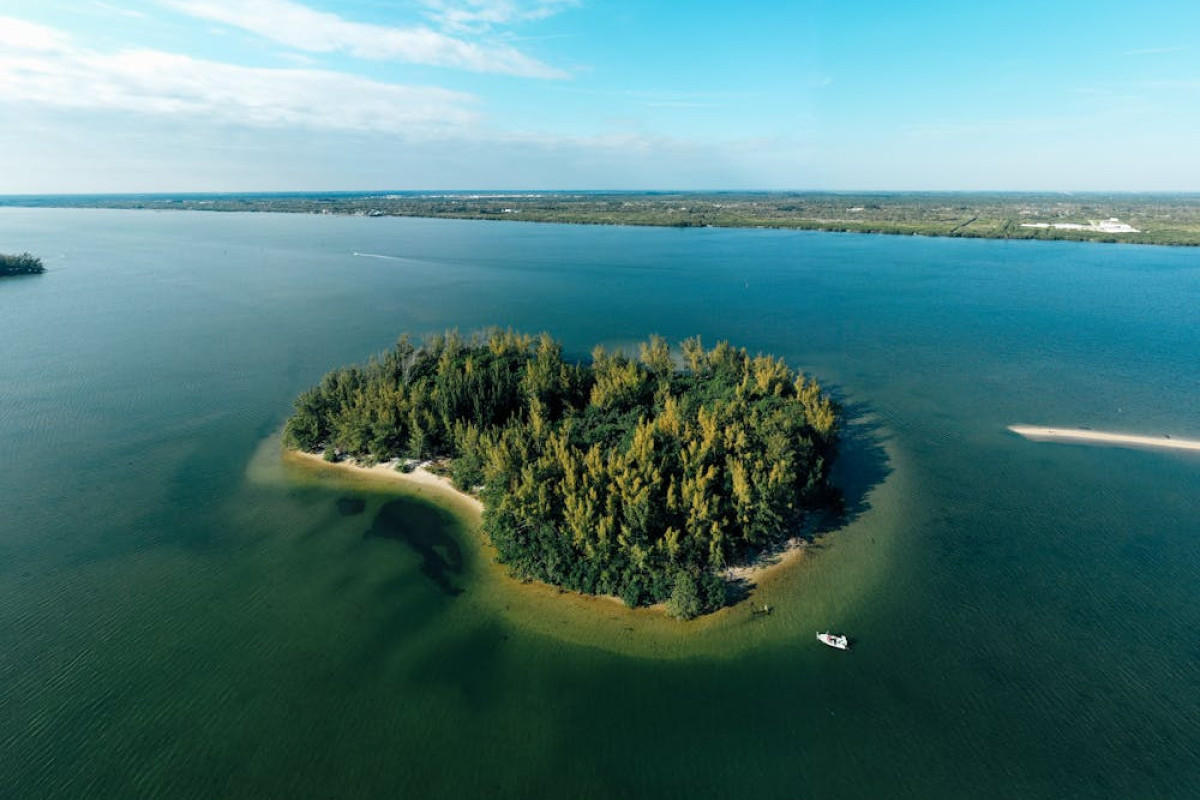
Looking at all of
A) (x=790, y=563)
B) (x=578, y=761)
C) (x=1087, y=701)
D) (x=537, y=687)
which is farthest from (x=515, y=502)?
(x=1087, y=701)

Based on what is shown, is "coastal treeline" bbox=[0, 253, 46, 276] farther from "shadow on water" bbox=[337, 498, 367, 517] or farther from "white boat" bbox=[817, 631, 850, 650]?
"white boat" bbox=[817, 631, 850, 650]

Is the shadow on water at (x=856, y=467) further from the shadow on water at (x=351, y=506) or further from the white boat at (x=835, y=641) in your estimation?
the shadow on water at (x=351, y=506)

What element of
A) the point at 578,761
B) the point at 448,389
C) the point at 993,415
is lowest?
the point at 578,761

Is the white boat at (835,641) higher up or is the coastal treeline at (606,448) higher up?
the coastal treeline at (606,448)

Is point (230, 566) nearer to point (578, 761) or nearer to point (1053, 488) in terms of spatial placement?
point (578, 761)

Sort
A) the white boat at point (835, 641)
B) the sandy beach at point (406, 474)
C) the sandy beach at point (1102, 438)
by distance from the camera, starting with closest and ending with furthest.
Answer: the white boat at point (835, 641) < the sandy beach at point (406, 474) < the sandy beach at point (1102, 438)

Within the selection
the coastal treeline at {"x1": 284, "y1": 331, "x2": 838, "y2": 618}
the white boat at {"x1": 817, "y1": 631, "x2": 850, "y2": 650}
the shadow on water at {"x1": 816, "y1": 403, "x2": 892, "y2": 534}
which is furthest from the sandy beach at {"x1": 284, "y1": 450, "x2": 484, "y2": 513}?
the shadow on water at {"x1": 816, "y1": 403, "x2": 892, "y2": 534}

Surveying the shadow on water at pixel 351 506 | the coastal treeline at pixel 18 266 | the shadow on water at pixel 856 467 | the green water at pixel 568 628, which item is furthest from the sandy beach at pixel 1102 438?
the coastal treeline at pixel 18 266
